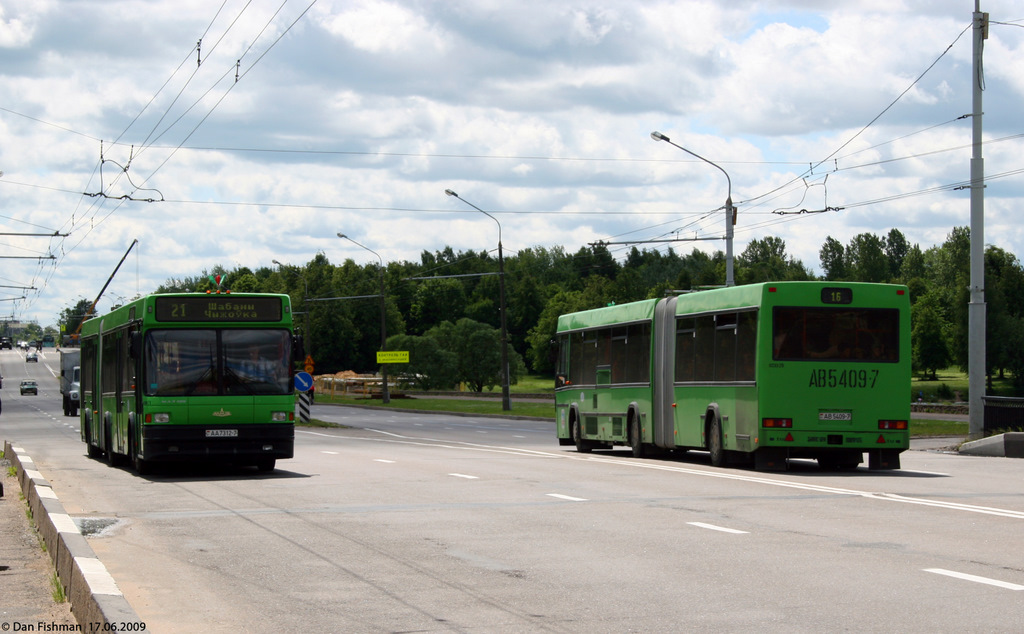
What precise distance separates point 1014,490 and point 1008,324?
8297 centimetres

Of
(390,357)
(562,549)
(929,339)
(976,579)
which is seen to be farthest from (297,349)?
(929,339)

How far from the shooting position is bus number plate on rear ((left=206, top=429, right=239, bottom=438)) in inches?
742

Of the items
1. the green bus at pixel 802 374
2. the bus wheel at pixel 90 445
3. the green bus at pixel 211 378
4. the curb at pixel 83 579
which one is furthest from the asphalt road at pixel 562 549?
the bus wheel at pixel 90 445

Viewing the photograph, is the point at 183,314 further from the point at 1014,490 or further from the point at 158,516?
the point at 1014,490

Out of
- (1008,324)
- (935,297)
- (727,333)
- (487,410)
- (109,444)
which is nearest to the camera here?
(727,333)

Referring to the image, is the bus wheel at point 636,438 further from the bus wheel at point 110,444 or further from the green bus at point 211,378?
the bus wheel at point 110,444

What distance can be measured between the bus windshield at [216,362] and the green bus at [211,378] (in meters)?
0.01

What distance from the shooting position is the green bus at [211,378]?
18.8m

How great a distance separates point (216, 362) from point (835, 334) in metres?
9.14

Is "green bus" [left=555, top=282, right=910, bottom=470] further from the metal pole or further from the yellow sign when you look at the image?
the yellow sign

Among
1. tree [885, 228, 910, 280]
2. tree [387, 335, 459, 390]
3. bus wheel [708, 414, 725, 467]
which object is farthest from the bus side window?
tree [885, 228, 910, 280]

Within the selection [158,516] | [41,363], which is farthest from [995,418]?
[41,363]

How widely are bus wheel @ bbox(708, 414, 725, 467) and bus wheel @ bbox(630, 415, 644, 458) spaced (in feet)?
10.5

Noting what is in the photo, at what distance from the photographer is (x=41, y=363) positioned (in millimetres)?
174125
